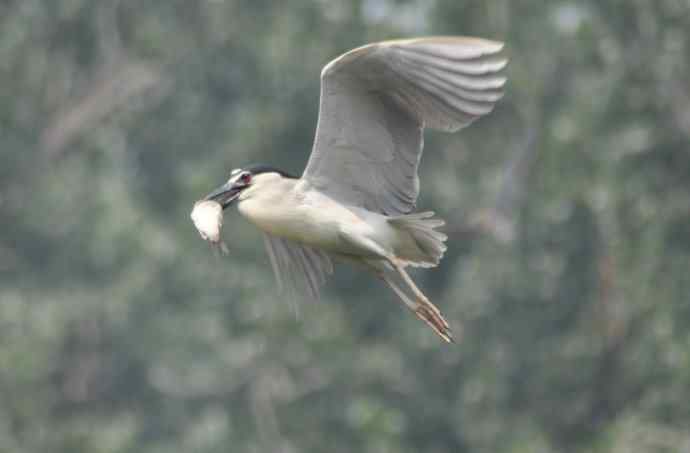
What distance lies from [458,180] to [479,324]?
2.79m

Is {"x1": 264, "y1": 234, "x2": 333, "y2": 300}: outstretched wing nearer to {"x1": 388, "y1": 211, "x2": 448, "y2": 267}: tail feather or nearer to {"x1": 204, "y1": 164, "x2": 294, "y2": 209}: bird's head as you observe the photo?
{"x1": 204, "y1": 164, "x2": 294, "y2": 209}: bird's head

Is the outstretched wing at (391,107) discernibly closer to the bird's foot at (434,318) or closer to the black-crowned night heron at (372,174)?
the black-crowned night heron at (372,174)

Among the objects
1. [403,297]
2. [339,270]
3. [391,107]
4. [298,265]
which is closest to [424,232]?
[403,297]

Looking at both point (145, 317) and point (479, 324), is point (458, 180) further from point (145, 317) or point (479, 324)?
point (145, 317)

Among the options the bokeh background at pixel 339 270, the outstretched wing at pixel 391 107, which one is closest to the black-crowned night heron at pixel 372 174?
the outstretched wing at pixel 391 107

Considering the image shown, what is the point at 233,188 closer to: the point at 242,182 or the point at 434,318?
the point at 242,182

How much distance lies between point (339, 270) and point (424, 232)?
A: 14851 mm

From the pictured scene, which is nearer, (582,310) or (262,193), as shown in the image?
(262,193)

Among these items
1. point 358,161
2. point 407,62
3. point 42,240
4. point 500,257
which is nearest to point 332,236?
point 358,161

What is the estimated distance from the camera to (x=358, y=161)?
890 centimetres

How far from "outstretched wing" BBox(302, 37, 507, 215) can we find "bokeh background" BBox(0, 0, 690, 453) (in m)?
10.3

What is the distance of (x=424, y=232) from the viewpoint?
8.98 meters

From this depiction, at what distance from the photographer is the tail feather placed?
351 inches

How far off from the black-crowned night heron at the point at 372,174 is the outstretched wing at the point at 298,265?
0.02 meters
